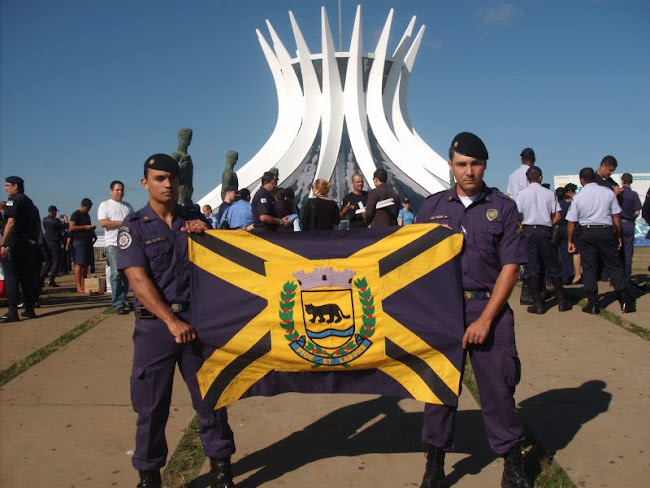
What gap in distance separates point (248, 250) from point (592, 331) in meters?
4.33

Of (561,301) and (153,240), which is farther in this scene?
(561,301)

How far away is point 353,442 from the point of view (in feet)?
11.7

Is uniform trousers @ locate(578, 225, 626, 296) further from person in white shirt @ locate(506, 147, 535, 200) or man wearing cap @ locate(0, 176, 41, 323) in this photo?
man wearing cap @ locate(0, 176, 41, 323)

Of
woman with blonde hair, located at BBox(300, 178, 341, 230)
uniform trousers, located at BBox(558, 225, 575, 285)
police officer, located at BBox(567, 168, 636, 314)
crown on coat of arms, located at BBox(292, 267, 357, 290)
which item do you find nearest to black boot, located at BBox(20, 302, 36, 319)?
woman with blonde hair, located at BBox(300, 178, 341, 230)

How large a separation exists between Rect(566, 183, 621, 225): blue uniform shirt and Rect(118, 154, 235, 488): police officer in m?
5.28

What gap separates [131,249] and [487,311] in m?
1.73

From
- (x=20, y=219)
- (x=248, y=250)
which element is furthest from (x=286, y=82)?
(x=248, y=250)

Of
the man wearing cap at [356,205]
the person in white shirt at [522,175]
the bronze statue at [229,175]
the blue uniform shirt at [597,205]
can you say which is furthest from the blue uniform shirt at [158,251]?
the bronze statue at [229,175]

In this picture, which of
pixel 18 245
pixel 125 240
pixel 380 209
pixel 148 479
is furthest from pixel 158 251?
pixel 18 245

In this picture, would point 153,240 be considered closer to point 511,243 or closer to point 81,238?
point 511,243

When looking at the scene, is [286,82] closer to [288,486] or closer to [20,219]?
[20,219]

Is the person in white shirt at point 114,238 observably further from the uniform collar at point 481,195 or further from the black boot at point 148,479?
the uniform collar at point 481,195

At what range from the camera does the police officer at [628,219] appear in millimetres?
8312

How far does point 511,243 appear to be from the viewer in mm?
2920
